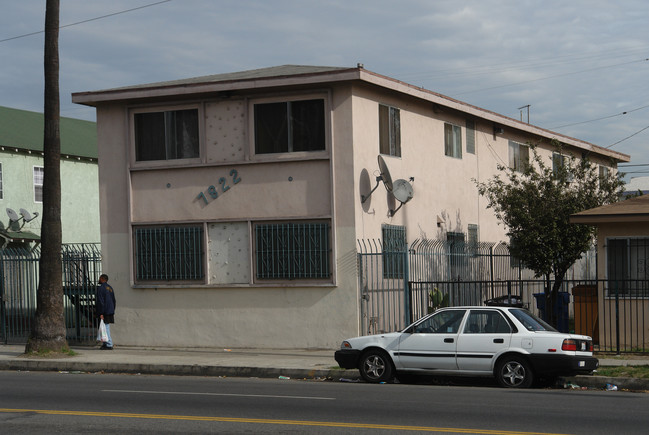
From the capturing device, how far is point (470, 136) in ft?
87.9

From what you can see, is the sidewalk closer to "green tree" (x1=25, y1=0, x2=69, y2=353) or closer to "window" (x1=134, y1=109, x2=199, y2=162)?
"green tree" (x1=25, y1=0, x2=69, y2=353)

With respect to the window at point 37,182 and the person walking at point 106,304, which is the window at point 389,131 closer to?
the person walking at point 106,304

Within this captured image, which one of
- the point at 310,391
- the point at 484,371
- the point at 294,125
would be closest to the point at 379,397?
the point at 310,391

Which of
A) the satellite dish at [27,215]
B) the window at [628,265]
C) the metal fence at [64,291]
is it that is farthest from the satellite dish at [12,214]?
the window at [628,265]

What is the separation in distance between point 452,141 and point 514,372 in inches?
486

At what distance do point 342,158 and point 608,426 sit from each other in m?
11.3

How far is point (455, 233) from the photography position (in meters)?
25.6

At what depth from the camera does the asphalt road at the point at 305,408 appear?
10.2 meters

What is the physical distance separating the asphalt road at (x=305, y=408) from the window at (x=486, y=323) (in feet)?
3.06

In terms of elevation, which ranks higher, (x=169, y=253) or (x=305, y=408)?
(x=169, y=253)

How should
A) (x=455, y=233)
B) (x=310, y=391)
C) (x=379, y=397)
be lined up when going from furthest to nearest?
(x=455, y=233) → (x=310, y=391) → (x=379, y=397)

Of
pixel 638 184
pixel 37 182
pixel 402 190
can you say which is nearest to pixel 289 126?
pixel 402 190

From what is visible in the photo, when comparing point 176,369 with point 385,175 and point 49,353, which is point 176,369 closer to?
point 49,353

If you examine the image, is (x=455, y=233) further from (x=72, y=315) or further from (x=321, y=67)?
(x=72, y=315)
